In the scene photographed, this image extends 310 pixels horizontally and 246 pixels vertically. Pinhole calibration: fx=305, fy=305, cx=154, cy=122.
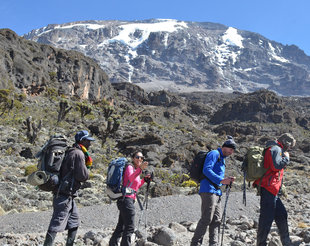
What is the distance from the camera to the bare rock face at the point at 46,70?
41656 mm

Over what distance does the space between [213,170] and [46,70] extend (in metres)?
50.3

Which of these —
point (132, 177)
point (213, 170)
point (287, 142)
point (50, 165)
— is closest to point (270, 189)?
point (287, 142)

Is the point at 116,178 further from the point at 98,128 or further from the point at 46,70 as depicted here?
the point at 46,70

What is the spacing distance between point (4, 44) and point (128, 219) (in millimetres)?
45049

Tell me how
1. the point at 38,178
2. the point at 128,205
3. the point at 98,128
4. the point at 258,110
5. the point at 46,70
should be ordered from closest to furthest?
the point at 38,178
the point at 128,205
the point at 98,128
the point at 46,70
the point at 258,110

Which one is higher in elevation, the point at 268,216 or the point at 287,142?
the point at 287,142

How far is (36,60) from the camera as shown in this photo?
48.5m

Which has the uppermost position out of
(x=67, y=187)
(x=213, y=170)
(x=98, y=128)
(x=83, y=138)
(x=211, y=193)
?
(x=98, y=128)

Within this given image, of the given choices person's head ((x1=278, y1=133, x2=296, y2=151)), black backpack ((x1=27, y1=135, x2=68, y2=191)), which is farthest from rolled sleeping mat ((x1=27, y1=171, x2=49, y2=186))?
person's head ((x1=278, y1=133, x2=296, y2=151))

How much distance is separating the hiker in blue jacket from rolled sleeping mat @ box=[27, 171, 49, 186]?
208cm

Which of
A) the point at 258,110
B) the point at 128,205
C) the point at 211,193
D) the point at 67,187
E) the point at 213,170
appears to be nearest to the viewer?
the point at 67,187

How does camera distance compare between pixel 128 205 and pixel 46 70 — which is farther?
pixel 46 70

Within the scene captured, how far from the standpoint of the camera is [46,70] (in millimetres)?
50094

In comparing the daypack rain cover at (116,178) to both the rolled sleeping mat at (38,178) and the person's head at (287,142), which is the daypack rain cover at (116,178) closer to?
Result: the rolled sleeping mat at (38,178)
